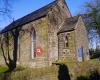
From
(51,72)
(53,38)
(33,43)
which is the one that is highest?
(53,38)

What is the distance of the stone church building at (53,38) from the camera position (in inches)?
1350

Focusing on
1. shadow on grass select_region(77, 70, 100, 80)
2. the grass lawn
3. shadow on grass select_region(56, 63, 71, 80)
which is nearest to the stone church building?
the grass lawn

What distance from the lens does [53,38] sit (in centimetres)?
3503

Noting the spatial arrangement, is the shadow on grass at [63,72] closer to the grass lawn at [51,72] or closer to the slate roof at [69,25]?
the grass lawn at [51,72]

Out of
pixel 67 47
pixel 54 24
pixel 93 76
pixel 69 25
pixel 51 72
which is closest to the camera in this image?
pixel 51 72

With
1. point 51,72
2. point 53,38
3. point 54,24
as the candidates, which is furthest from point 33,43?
point 51,72

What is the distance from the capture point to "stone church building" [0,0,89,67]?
34.3 metres

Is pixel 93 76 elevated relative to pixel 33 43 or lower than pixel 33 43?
lower

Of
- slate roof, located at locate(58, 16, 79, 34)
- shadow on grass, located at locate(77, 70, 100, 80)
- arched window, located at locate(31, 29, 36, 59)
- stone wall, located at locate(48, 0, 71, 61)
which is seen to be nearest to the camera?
shadow on grass, located at locate(77, 70, 100, 80)

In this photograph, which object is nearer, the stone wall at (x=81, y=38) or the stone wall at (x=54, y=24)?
the stone wall at (x=54, y=24)

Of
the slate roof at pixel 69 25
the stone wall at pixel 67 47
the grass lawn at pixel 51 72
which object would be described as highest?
the slate roof at pixel 69 25

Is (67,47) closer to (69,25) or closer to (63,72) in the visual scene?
(69,25)

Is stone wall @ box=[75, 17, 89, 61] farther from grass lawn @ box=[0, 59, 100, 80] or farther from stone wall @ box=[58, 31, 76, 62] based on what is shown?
grass lawn @ box=[0, 59, 100, 80]

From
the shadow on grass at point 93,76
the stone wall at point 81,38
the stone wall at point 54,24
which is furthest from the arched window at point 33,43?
the shadow on grass at point 93,76
